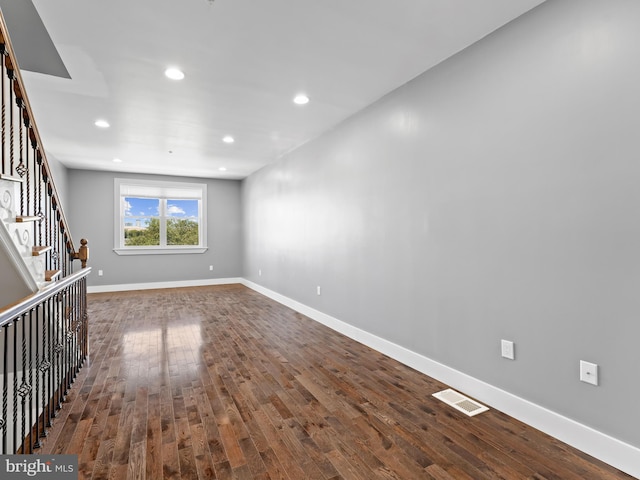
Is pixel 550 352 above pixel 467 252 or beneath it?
beneath

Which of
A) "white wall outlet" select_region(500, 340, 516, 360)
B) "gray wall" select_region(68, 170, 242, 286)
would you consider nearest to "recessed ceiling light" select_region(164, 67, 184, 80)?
"white wall outlet" select_region(500, 340, 516, 360)

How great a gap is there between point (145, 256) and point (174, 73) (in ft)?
18.0

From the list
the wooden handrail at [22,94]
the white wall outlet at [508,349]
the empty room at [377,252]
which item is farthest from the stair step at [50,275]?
the white wall outlet at [508,349]

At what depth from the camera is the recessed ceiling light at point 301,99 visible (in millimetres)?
3346

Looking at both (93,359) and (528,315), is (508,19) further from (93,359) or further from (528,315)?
(93,359)

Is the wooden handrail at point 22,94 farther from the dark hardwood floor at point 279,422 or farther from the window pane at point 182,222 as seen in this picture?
the window pane at point 182,222

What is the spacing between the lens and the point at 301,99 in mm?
3416

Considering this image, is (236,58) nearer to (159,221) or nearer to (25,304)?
(25,304)

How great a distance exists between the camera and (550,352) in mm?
1997

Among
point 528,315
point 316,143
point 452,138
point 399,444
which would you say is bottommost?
point 399,444

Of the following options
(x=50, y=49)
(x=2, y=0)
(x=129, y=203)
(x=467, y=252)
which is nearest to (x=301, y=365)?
(x=467, y=252)

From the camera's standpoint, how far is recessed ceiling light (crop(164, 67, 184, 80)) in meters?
2.79

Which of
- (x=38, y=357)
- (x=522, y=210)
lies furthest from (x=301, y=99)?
(x=38, y=357)

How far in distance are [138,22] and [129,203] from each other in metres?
5.88
